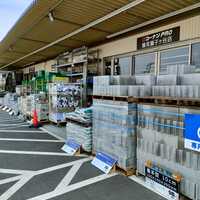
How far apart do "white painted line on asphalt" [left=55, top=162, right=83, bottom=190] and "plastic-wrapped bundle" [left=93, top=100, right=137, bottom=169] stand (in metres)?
→ 0.63

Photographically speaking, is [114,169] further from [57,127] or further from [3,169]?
[57,127]

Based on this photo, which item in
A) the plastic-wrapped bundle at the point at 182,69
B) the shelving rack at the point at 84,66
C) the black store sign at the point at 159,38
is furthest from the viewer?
the shelving rack at the point at 84,66

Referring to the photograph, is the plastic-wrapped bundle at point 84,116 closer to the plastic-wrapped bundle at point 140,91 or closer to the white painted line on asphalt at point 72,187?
the plastic-wrapped bundle at point 140,91

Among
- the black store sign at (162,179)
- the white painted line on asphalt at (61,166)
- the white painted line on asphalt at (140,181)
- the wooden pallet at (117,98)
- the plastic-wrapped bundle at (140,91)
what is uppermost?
the plastic-wrapped bundle at (140,91)

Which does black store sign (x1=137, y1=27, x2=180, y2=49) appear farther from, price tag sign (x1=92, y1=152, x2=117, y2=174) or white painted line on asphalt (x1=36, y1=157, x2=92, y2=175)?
white painted line on asphalt (x1=36, y1=157, x2=92, y2=175)

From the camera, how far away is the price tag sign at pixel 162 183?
326cm

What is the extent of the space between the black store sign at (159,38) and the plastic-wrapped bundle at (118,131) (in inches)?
120

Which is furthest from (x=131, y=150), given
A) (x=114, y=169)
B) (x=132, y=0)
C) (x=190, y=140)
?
(x=132, y=0)

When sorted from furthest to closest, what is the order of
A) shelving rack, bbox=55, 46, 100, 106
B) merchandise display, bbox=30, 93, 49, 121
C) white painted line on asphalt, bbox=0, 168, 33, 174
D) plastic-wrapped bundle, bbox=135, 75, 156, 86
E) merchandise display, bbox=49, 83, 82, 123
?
shelving rack, bbox=55, 46, 100, 106 → merchandise display, bbox=30, 93, 49, 121 → merchandise display, bbox=49, 83, 82, 123 → plastic-wrapped bundle, bbox=135, 75, 156, 86 → white painted line on asphalt, bbox=0, 168, 33, 174

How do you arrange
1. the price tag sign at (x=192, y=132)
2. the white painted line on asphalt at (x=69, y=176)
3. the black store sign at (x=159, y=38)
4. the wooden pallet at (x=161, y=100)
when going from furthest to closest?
1. the black store sign at (x=159, y=38)
2. the white painted line on asphalt at (x=69, y=176)
3. the wooden pallet at (x=161, y=100)
4. the price tag sign at (x=192, y=132)

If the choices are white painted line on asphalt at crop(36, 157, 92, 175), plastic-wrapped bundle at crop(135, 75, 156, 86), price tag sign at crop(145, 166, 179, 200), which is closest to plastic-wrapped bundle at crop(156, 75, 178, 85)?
plastic-wrapped bundle at crop(135, 75, 156, 86)

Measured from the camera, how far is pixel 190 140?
3.13 metres

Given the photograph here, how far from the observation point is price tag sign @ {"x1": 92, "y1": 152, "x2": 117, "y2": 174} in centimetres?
429

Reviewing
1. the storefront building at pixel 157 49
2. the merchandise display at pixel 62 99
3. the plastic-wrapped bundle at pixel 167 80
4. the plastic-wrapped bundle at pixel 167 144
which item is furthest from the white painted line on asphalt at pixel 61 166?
the merchandise display at pixel 62 99
